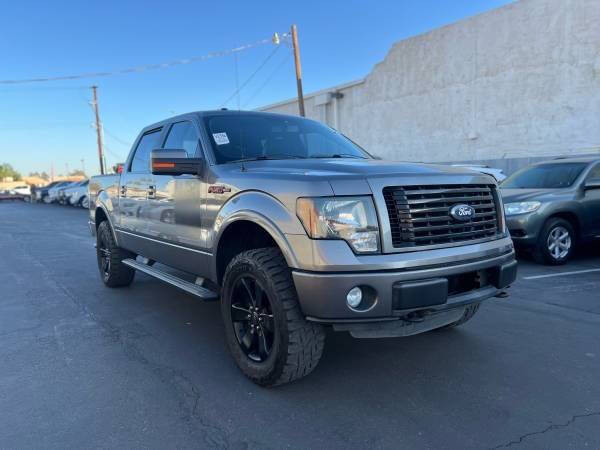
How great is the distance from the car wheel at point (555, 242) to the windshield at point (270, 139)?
3.86 meters

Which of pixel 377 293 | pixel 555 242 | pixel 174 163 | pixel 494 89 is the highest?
pixel 494 89

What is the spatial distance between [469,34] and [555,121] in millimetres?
5279

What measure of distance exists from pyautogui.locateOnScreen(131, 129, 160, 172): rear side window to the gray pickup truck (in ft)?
3.73

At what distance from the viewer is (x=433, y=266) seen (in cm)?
289

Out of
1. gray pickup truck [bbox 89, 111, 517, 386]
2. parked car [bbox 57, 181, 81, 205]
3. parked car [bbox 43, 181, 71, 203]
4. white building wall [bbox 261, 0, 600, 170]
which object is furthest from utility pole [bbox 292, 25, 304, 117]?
parked car [bbox 43, 181, 71, 203]

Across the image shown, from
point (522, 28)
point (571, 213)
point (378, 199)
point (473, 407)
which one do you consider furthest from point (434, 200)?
point (522, 28)

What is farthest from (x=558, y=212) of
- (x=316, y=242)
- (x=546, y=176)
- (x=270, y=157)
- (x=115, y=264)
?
(x=115, y=264)

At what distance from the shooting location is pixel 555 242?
714cm

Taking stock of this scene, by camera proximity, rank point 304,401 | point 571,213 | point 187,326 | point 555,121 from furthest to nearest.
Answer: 1. point 555,121
2. point 571,213
3. point 187,326
4. point 304,401

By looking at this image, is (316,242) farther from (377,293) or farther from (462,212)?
(462,212)

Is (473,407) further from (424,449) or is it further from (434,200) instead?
(434,200)

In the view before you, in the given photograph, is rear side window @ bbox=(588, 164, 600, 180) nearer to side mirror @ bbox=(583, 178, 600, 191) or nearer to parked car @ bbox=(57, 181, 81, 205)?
side mirror @ bbox=(583, 178, 600, 191)

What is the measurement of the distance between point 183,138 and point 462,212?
9.00 ft

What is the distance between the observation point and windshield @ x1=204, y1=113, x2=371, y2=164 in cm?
405
